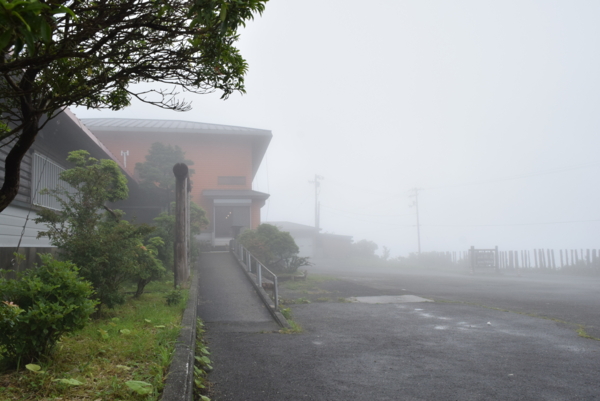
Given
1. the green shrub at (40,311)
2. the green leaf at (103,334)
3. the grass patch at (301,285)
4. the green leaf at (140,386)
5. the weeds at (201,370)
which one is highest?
the green shrub at (40,311)

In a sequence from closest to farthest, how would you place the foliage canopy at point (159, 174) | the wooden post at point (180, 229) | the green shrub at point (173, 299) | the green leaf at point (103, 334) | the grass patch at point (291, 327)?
the green leaf at point (103, 334) → the grass patch at point (291, 327) → the green shrub at point (173, 299) → the wooden post at point (180, 229) → the foliage canopy at point (159, 174)

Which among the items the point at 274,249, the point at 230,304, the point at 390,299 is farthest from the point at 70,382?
the point at 274,249

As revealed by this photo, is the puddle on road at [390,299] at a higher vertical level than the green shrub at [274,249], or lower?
lower

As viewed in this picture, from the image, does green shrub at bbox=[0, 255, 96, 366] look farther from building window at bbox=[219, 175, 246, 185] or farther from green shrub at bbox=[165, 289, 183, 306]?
building window at bbox=[219, 175, 246, 185]

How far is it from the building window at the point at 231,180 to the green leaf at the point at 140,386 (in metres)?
24.0

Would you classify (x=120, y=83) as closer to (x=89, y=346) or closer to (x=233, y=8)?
(x=233, y=8)

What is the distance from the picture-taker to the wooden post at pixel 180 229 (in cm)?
981

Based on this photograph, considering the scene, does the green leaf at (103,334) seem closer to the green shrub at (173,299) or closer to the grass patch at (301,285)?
the green shrub at (173,299)

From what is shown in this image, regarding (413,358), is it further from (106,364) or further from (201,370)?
(106,364)

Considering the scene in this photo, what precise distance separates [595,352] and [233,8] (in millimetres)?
6396

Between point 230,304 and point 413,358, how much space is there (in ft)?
16.5

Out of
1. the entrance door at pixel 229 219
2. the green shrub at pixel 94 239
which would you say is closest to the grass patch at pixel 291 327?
the green shrub at pixel 94 239

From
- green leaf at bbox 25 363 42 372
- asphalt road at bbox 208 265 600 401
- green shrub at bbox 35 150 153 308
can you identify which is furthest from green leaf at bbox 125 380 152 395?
green shrub at bbox 35 150 153 308

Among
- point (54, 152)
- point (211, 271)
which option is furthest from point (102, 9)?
point (211, 271)
